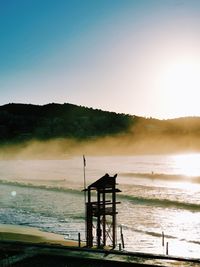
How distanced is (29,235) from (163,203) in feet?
79.5

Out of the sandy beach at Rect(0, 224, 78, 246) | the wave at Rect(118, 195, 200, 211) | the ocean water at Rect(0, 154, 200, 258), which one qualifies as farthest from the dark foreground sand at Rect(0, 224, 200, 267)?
the wave at Rect(118, 195, 200, 211)

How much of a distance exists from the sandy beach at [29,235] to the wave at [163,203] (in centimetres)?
1984

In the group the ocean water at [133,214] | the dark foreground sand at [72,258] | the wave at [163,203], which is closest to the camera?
the dark foreground sand at [72,258]

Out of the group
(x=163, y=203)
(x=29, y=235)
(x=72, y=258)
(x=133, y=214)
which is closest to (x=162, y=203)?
(x=163, y=203)

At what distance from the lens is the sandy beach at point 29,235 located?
92.8 ft

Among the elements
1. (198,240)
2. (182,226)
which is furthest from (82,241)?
(182,226)

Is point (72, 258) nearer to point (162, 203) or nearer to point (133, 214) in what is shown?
point (133, 214)

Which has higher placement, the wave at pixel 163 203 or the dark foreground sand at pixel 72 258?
the dark foreground sand at pixel 72 258

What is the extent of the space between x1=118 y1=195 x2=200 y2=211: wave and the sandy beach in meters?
19.8

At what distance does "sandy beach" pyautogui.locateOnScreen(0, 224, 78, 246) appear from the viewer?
28.3 m

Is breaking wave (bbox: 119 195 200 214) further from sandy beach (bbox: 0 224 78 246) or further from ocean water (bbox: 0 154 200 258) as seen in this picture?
sandy beach (bbox: 0 224 78 246)

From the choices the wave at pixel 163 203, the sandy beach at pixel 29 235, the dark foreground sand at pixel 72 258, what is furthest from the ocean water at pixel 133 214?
the dark foreground sand at pixel 72 258

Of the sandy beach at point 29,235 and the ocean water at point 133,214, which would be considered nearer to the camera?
the sandy beach at point 29,235

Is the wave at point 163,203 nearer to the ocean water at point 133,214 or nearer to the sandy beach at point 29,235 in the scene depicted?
the ocean water at point 133,214
